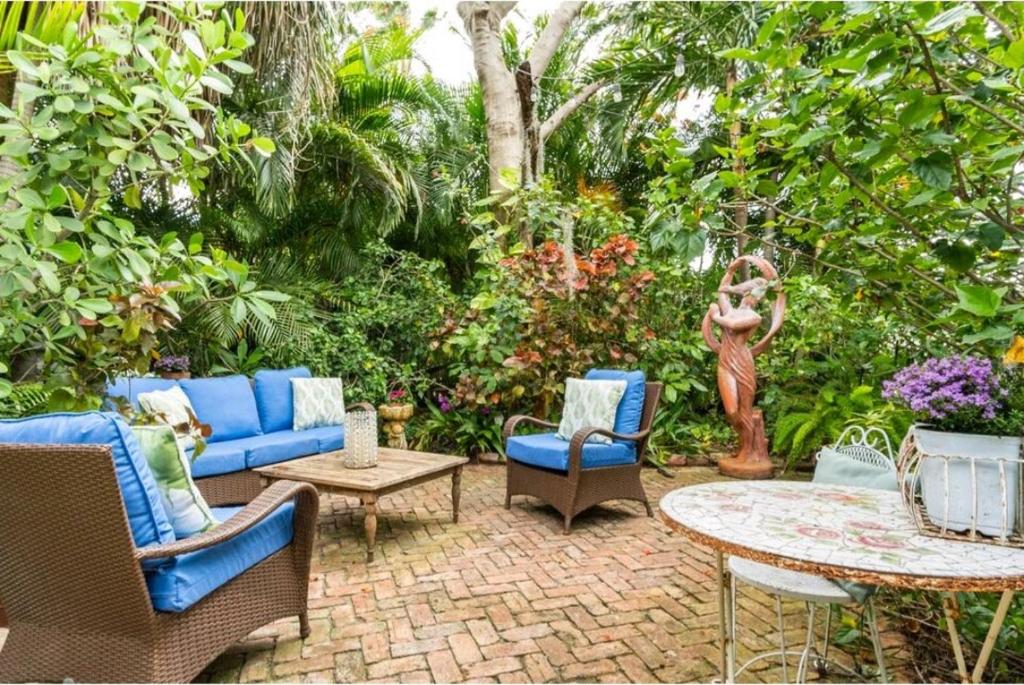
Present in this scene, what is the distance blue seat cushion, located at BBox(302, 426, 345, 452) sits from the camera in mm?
4828

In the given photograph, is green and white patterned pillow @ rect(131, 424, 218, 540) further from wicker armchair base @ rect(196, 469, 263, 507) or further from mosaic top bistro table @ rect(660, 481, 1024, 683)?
wicker armchair base @ rect(196, 469, 263, 507)

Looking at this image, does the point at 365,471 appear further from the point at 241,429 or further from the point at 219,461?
the point at 241,429

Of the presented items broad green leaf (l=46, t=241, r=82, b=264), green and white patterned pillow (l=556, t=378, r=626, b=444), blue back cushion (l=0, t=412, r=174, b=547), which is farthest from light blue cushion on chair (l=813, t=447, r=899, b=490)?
broad green leaf (l=46, t=241, r=82, b=264)

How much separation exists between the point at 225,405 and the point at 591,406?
274cm

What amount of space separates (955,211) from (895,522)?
848 millimetres

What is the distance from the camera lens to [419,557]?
3461 millimetres

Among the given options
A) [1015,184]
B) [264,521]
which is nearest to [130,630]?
[264,521]

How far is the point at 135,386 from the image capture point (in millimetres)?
4289

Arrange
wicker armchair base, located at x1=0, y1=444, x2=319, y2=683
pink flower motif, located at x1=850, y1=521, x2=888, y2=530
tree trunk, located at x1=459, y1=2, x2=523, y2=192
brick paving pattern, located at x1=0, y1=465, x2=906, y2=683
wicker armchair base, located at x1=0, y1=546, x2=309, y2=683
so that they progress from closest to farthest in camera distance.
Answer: pink flower motif, located at x1=850, y1=521, x2=888, y2=530 → wicker armchair base, located at x1=0, y1=444, x2=319, y2=683 → wicker armchair base, located at x1=0, y1=546, x2=309, y2=683 → brick paving pattern, located at x1=0, y1=465, x2=906, y2=683 → tree trunk, located at x1=459, y1=2, x2=523, y2=192

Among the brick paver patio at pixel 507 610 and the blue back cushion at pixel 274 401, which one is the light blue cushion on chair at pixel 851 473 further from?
the blue back cushion at pixel 274 401

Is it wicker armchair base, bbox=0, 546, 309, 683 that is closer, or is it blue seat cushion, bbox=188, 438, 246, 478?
wicker armchair base, bbox=0, 546, 309, 683

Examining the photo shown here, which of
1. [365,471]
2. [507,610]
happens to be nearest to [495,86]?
[365,471]

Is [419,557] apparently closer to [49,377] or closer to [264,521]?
[264,521]

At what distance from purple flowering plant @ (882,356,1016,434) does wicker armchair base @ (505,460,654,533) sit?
248cm
